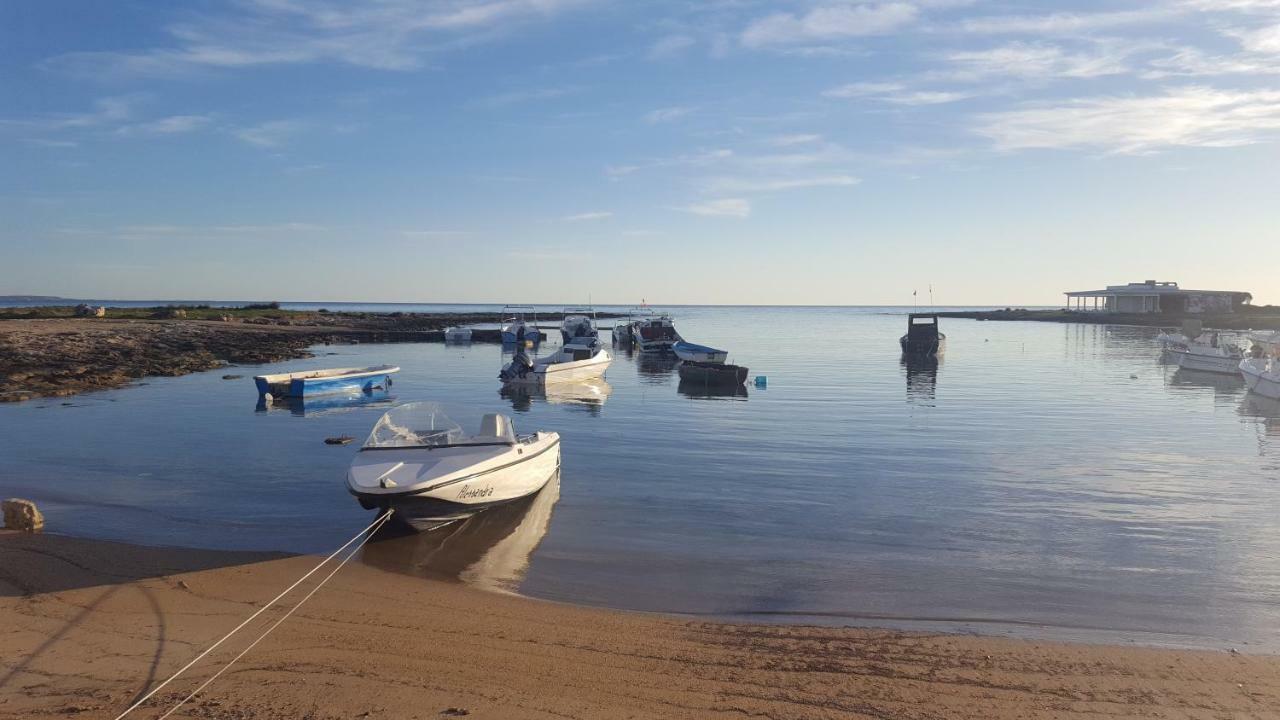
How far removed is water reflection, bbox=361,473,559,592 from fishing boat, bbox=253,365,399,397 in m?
20.1

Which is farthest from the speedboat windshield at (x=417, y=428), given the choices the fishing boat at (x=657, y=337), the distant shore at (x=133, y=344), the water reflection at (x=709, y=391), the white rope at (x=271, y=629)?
the fishing boat at (x=657, y=337)

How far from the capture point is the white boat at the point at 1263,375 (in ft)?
115

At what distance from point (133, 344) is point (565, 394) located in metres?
31.3

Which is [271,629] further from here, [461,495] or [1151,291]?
[1151,291]

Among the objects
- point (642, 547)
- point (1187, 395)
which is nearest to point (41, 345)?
point (642, 547)

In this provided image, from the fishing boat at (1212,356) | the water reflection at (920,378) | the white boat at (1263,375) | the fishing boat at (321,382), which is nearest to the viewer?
the fishing boat at (321,382)

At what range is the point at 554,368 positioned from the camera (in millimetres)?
38688

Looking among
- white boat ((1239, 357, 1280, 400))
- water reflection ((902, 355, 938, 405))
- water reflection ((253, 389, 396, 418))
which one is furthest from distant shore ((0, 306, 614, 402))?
white boat ((1239, 357, 1280, 400))

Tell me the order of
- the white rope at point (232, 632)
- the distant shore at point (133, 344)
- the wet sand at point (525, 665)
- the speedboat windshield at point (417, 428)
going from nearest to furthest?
the white rope at point (232, 632) → the wet sand at point (525, 665) → the speedboat windshield at point (417, 428) → the distant shore at point (133, 344)

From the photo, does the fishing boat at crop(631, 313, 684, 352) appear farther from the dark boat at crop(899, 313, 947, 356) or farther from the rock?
the rock

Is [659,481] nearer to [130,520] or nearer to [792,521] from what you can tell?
[792,521]

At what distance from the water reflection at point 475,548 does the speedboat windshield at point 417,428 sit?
57.0 inches

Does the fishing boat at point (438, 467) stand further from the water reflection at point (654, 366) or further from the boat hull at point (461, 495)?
the water reflection at point (654, 366)

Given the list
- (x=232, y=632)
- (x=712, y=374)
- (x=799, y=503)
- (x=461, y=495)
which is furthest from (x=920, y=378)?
(x=232, y=632)
